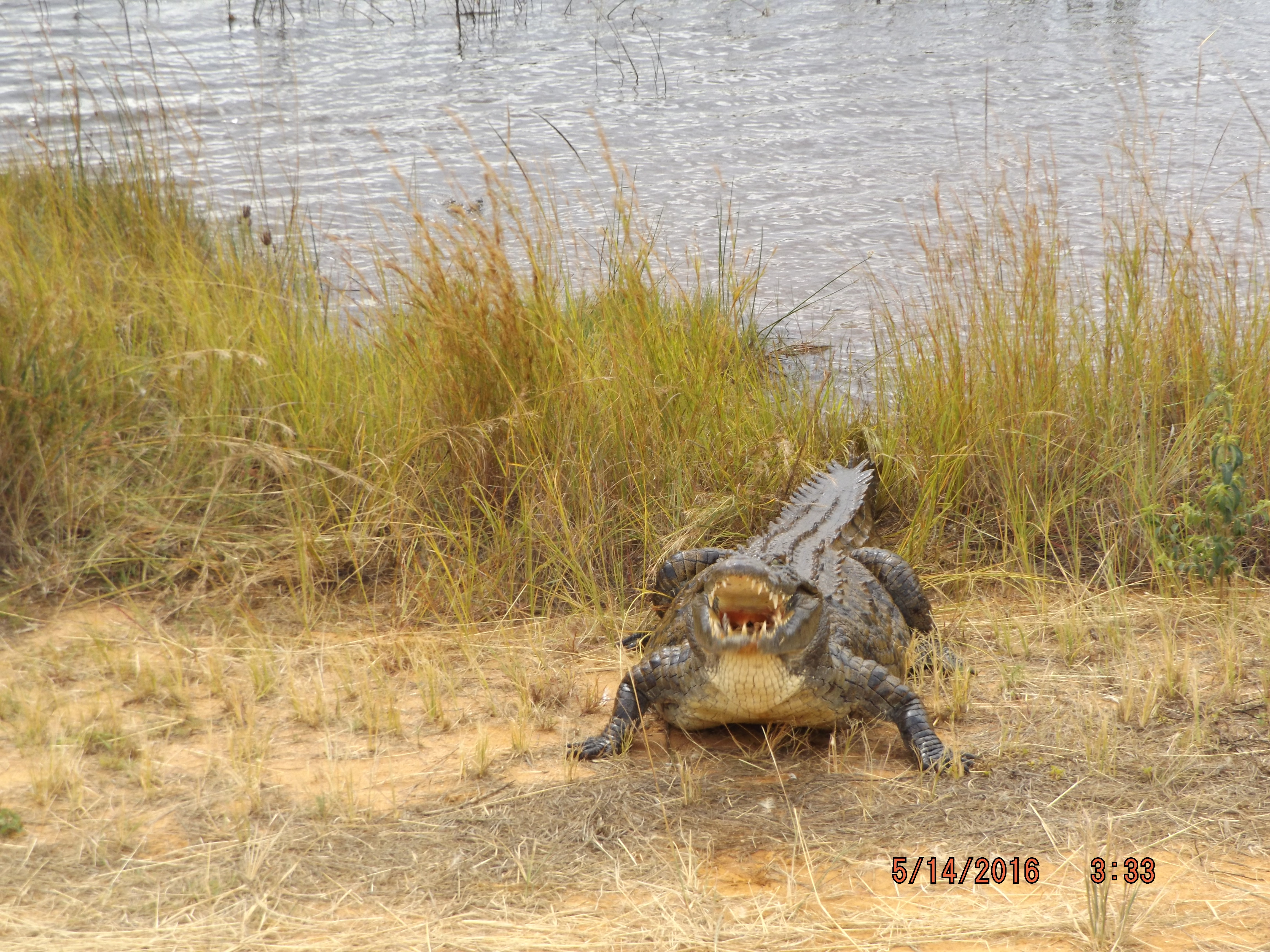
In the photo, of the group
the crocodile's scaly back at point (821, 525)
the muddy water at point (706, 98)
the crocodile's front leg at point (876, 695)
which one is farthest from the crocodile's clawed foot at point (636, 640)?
the muddy water at point (706, 98)

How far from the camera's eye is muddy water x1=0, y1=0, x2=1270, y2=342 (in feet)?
29.3

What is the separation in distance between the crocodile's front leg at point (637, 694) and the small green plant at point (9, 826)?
149 centimetres

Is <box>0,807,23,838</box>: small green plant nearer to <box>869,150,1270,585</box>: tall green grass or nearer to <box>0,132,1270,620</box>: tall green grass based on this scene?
→ <box>0,132,1270,620</box>: tall green grass

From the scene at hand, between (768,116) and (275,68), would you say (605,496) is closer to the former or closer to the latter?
(768,116)

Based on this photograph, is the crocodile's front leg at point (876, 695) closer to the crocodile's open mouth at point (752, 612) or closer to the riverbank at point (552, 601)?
the riverbank at point (552, 601)

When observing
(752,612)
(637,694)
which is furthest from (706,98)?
(752,612)

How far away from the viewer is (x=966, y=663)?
4031 mm

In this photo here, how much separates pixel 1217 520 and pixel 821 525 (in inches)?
55.9

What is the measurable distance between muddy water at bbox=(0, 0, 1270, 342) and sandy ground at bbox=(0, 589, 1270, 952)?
12.6 feet

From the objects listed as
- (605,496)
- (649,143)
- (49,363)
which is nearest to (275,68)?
(649,143)

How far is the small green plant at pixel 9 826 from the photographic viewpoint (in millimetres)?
3004

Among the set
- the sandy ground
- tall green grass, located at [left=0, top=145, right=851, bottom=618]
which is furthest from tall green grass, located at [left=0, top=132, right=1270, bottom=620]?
the sandy ground

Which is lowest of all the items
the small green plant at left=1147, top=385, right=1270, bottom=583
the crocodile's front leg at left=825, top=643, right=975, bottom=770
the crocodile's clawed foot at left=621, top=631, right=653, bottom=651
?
the crocodile's clawed foot at left=621, top=631, right=653, bottom=651

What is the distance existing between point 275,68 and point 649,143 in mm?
5241
